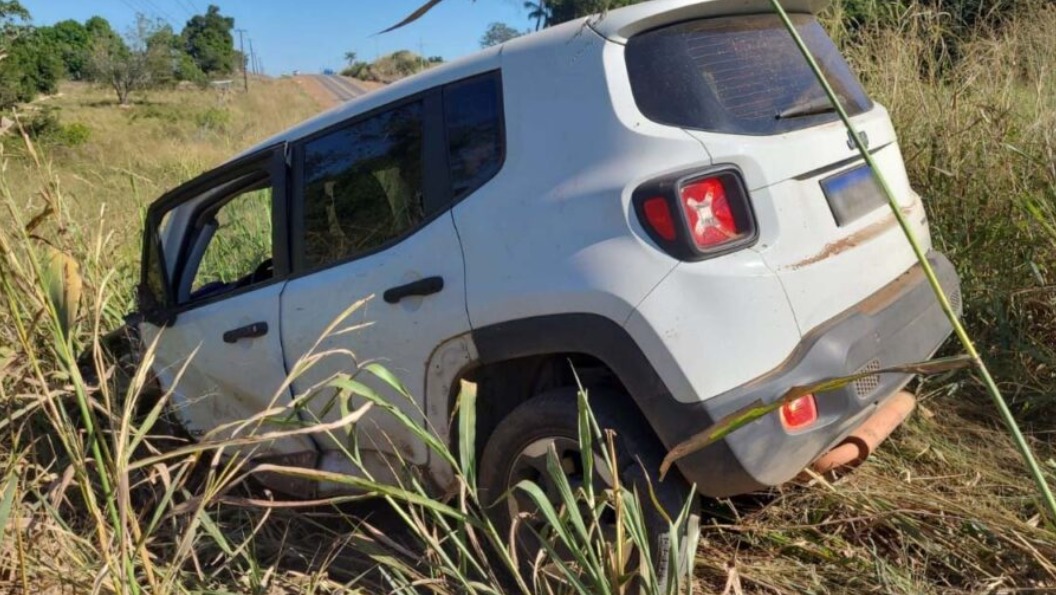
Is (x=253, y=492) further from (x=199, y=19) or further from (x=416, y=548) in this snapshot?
(x=199, y=19)

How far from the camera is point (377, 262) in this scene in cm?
271

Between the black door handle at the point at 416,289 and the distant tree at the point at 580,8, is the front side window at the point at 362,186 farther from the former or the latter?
the distant tree at the point at 580,8

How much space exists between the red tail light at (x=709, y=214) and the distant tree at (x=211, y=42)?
268ft

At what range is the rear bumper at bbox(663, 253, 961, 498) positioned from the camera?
2.10m

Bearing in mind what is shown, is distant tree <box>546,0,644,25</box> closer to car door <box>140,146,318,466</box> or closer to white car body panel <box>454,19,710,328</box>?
white car body panel <box>454,19,710,328</box>

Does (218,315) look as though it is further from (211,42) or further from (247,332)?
(211,42)

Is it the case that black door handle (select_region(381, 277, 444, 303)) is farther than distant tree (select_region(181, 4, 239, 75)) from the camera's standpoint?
No

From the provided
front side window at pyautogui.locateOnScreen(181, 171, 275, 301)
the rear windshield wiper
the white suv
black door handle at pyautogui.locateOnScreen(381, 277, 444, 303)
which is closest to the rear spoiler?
the white suv

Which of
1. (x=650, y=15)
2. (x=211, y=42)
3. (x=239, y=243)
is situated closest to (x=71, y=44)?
(x=211, y=42)

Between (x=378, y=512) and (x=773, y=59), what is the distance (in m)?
2.26

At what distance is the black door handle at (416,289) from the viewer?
253 cm

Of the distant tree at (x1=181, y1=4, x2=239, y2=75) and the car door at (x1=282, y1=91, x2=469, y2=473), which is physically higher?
the distant tree at (x1=181, y1=4, x2=239, y2=75)

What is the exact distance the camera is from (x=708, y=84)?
238cm

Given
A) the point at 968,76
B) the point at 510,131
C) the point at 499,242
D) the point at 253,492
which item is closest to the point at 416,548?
the point at 253,492
